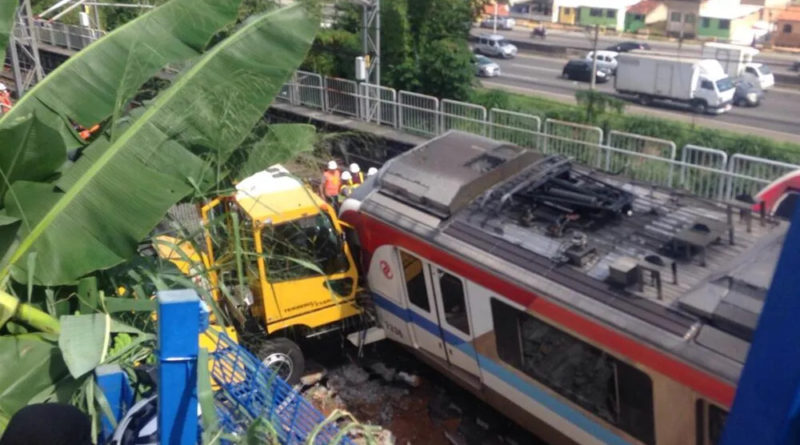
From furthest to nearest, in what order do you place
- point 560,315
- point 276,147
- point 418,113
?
point 418,113, point 560,315, point 276,147

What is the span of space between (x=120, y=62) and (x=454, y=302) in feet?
12.6

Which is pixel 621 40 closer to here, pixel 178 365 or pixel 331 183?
pixel 331 183

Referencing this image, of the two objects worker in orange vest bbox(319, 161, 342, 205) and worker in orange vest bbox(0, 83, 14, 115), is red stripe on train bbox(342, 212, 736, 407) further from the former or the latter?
worker in orange vest bbox(0, 83, 14, 115)

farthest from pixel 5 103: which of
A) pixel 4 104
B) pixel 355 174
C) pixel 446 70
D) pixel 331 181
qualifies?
pixel 446 70

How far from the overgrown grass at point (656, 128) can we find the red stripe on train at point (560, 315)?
11121 mm

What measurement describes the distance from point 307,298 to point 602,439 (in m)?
3.59

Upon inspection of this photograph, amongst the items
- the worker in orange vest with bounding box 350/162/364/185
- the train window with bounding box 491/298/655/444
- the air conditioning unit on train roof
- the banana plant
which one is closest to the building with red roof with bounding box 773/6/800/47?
the worker in orange vest with bounding box 350/162/364/185

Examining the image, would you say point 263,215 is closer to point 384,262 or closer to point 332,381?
point 384,262

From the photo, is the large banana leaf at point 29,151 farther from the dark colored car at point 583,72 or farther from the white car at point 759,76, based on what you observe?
the dark colored car at point 583,72

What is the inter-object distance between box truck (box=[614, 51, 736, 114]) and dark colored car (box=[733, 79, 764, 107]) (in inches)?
25.8

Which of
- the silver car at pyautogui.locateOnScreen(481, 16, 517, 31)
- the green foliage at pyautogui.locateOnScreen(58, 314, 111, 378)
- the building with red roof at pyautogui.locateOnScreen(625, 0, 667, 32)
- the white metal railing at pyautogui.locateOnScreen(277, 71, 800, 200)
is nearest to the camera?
the green foliage at pyautogui.locateOnScreen(58, 314, 111, 378)

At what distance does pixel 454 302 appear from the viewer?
7801mm

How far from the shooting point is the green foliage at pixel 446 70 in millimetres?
22500

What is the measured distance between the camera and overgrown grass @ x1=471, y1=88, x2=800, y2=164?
1788 cm
